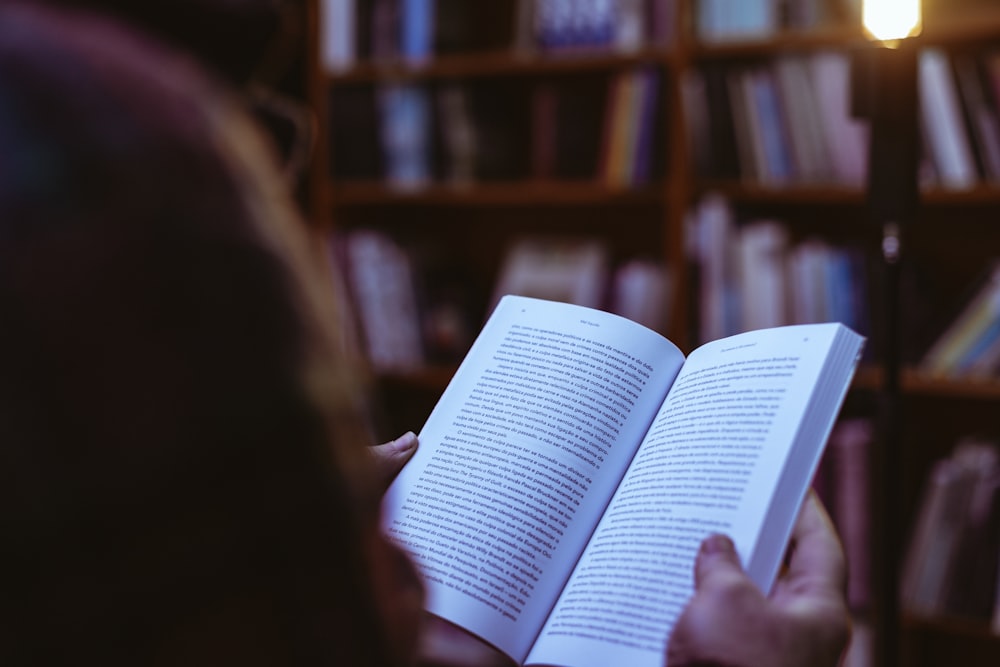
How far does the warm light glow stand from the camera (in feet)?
4.37

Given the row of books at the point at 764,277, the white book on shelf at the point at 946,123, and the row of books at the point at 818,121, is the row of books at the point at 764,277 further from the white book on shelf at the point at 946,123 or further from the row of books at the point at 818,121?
the white book on shelf at the point at 946,123

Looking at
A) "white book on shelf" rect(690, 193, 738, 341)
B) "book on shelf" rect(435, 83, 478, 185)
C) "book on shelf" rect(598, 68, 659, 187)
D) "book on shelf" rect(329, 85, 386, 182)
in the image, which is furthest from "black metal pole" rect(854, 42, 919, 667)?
"book on shelf" rect(329, 85, 386, 182)

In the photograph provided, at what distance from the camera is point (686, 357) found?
0.88 meters

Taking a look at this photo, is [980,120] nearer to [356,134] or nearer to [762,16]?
[762,16]

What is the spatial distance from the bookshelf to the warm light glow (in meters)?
0.79

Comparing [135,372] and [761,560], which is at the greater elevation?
[135,372]

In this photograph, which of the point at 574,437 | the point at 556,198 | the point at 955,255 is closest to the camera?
the point at 574,437

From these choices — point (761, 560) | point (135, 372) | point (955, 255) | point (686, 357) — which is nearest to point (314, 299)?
point (135, 372)

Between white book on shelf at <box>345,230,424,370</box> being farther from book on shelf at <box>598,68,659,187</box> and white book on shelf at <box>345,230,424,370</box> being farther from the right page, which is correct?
the right page

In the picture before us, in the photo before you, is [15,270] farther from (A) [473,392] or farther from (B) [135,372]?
(A) [473,392]

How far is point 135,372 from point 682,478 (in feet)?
1.49

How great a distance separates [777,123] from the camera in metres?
2.21

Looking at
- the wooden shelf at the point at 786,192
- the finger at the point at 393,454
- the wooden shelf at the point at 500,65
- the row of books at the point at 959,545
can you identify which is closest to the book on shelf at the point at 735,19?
the wooden shelf at the point at 500,65

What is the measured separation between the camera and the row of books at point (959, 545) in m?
1.99
